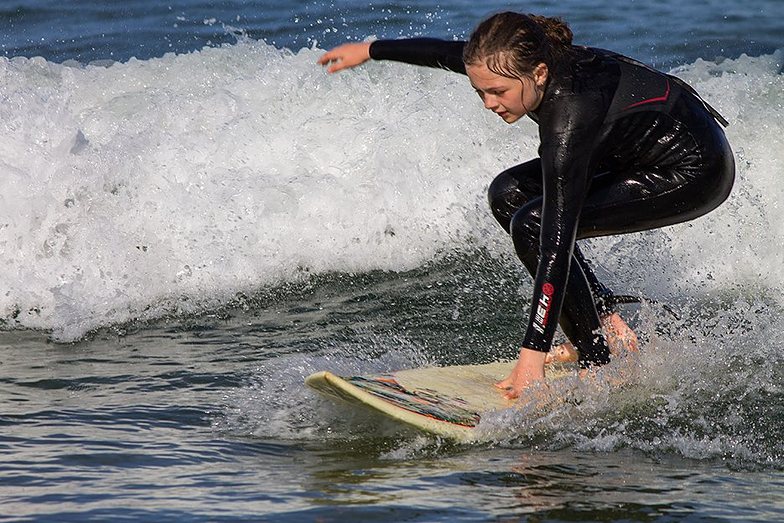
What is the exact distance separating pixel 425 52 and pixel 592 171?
39.0 inches

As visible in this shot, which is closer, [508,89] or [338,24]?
[508,89]

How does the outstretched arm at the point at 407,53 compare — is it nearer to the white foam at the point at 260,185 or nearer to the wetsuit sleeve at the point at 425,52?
the wetsuit sleeve at the point at 425,52

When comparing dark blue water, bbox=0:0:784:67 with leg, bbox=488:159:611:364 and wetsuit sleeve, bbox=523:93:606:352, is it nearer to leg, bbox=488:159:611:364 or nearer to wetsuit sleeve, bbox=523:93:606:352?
leg, bbox=488:159:611:364

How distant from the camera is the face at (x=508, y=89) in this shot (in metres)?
4.18

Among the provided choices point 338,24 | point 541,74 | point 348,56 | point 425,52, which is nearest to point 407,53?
point 425,52

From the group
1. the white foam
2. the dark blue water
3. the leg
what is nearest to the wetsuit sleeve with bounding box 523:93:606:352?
the leg

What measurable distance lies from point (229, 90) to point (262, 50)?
1.10 m

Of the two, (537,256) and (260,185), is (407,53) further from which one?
(260,185)

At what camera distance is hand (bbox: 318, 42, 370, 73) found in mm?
5141

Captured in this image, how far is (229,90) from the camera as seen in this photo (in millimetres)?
9516

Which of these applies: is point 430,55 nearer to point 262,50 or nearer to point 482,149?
point 482,149

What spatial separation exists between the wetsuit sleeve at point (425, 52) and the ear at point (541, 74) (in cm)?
62

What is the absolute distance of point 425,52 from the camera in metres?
5.02

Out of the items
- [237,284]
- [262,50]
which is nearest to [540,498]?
[237,284]
